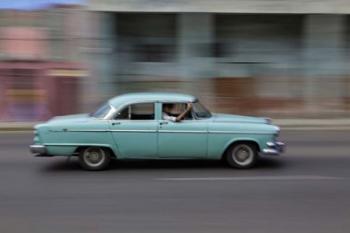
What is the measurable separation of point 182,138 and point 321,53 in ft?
35.8

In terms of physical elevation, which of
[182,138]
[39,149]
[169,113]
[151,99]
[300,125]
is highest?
[151,99]

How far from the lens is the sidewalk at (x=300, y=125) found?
57.7 feet

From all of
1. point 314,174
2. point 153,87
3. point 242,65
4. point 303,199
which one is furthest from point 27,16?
point 303,199

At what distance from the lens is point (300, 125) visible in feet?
60.8

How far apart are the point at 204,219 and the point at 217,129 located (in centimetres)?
338

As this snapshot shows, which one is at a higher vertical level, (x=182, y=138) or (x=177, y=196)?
(x=182, y=138)

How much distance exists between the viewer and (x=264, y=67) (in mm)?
20734

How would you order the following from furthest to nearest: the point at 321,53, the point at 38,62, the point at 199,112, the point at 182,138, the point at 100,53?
the point at 321,53 < the point at 100,53 < the point at 38,62 < the point at 199,112 < the point at 182,138

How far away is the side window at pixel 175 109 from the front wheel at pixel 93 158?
1.15 m

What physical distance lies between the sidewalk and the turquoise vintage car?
273 inches

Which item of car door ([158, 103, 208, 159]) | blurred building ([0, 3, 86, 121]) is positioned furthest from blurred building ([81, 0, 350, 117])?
car door ([158, 103, 208, 159])

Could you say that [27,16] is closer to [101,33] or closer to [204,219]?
[101,33]

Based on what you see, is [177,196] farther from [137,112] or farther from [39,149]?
[39,149]

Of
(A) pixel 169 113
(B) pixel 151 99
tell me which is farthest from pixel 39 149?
(A) pixel 169 113
